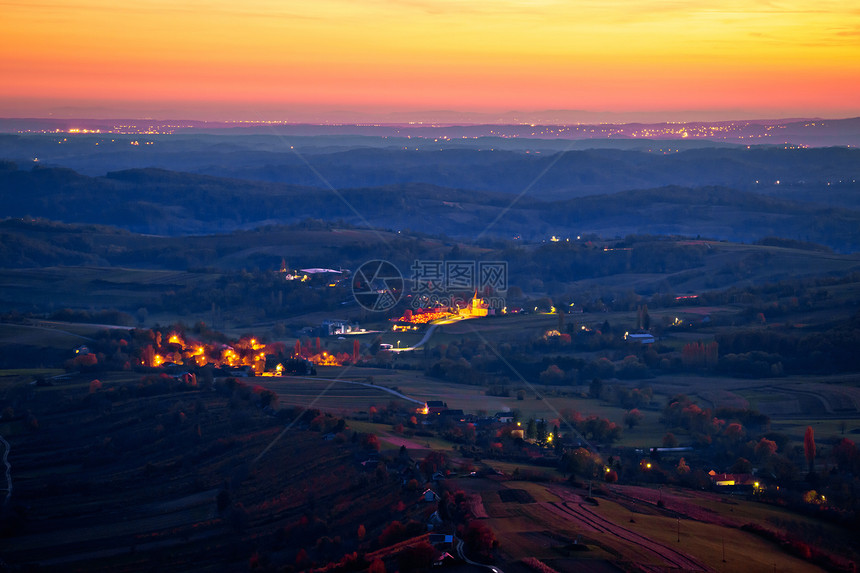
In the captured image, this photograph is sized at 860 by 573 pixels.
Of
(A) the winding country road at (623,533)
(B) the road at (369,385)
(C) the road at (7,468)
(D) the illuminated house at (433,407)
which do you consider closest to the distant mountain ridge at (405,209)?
(B) the road at (369,385)

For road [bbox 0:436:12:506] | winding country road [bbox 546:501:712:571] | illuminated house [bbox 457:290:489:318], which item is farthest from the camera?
illuminated house [bbox 457:290:489:318]

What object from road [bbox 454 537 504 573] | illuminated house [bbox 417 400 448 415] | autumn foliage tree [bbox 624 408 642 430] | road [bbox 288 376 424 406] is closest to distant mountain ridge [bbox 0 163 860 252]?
road [bbox 288 376 424 406]

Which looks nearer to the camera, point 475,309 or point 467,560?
point 467,560

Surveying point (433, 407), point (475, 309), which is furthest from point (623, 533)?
point (475, 309)

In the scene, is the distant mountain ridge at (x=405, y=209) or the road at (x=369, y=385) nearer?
the road at (x=369, y=385)

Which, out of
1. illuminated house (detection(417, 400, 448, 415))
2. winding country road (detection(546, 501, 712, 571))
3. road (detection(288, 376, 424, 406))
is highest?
winding country road (detection(546, 501, 712, 571))

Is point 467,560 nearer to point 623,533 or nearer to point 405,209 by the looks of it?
point 623,533

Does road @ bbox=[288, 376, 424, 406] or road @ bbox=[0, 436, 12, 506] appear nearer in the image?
road @ bbox=[0, 436, 12, 506]

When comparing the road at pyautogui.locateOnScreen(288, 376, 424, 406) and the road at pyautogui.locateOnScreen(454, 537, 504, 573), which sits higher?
the road at pyautogui.locateOnScreen(454, 537, 504, 573)

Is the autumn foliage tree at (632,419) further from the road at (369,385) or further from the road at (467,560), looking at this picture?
the road at (467,560)

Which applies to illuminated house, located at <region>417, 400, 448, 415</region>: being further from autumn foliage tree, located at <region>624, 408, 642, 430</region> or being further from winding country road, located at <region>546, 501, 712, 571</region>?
winding country road, located at <region>546, 501, 712, 571</region>

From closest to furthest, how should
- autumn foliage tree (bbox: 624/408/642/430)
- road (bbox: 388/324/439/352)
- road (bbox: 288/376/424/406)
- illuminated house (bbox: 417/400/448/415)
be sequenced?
1. autumn foliage tree (bbox: 624/408/642/430)
2. illuminated house (bbox: 417/400/448/415)
3. road (bbox: 288/376/424/406)
4. road (bbox: 388/324/439/352)
